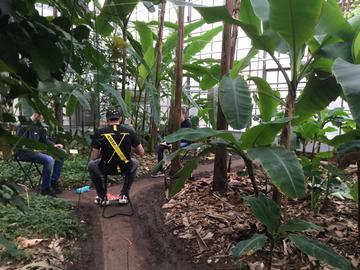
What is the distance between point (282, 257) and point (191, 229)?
33.2 inches

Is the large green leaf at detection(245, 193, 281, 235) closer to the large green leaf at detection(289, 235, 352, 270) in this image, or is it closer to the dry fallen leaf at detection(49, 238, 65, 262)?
the large green leaf at detection(289, 235, 352, 270)

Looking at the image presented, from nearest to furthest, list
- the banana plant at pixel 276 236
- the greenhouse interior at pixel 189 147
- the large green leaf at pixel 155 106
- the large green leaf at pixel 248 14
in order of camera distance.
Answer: the greenhouse interior at pixel 189 147
the banana plant at pixel 276 236
the large green leaf at pixel 248 14
the large green leaf at pixel 155 106

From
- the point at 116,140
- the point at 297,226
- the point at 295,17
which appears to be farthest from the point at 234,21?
the point at 116,140

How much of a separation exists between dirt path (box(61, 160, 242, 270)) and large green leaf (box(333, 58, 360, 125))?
159 centimetres

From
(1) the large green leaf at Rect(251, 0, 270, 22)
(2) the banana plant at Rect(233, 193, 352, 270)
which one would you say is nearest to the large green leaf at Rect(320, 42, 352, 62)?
(1) the large green leaf at Rect(251, 0, 270, 22)

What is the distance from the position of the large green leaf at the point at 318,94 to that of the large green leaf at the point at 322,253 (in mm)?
904

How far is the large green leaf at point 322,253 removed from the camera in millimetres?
1730

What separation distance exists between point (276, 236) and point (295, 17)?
131 centimetres

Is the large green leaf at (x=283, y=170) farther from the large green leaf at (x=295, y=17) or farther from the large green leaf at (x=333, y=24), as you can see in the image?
the large green leaf at (x=333, y=24)

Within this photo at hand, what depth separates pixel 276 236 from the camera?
206 cm

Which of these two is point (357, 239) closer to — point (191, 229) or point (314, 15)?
point (191, 229)

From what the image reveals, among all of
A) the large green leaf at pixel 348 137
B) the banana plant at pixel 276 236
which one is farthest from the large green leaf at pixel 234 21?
the banana plant at pixel 276 236

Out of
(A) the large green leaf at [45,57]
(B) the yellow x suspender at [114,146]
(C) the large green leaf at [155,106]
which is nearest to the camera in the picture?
(A) the large green leaf at [45,57]

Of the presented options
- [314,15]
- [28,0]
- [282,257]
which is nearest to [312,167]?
[282,257]
